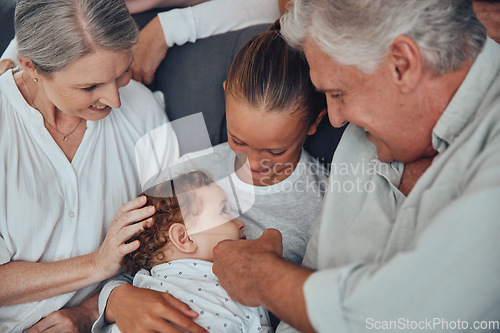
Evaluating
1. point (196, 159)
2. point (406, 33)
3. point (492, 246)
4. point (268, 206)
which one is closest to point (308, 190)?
point (268, 206)

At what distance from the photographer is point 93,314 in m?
1.68

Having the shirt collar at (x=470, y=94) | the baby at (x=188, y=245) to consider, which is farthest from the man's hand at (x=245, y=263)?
the shirt collar at (x=470, y=94)

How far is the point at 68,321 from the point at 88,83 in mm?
874

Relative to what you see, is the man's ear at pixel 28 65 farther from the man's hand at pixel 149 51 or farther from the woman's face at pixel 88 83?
the man's hand at pixel 149 51

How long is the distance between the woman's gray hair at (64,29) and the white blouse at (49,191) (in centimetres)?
27

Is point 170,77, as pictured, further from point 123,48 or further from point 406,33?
point 406,33

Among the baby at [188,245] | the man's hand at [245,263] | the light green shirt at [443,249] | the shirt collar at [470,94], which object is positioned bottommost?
the baby at [188,245]

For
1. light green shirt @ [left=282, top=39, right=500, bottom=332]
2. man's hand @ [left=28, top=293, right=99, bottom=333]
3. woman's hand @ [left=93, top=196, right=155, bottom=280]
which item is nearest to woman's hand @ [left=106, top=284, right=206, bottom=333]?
woman's hand @ [left=93, top=196, right=155, bottom=280]

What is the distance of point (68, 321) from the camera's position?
5.17 ft

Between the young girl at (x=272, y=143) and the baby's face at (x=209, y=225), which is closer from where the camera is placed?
the young girl at (x=272, y=143)

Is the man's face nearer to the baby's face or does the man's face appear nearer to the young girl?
the young girl

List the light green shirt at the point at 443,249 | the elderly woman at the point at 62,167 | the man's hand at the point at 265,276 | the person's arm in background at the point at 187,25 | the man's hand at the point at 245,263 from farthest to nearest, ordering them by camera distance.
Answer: the person's arm in background at the point at 187,25 < the elderly woman at the point at 62,167 < the man's hand at the point at 245,263 < the man's hand at the point at 265,276 < the light green shirt at the point at 443,249

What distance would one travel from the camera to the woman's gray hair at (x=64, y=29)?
1368 mm

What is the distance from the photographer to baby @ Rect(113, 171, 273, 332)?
4.68 ft
